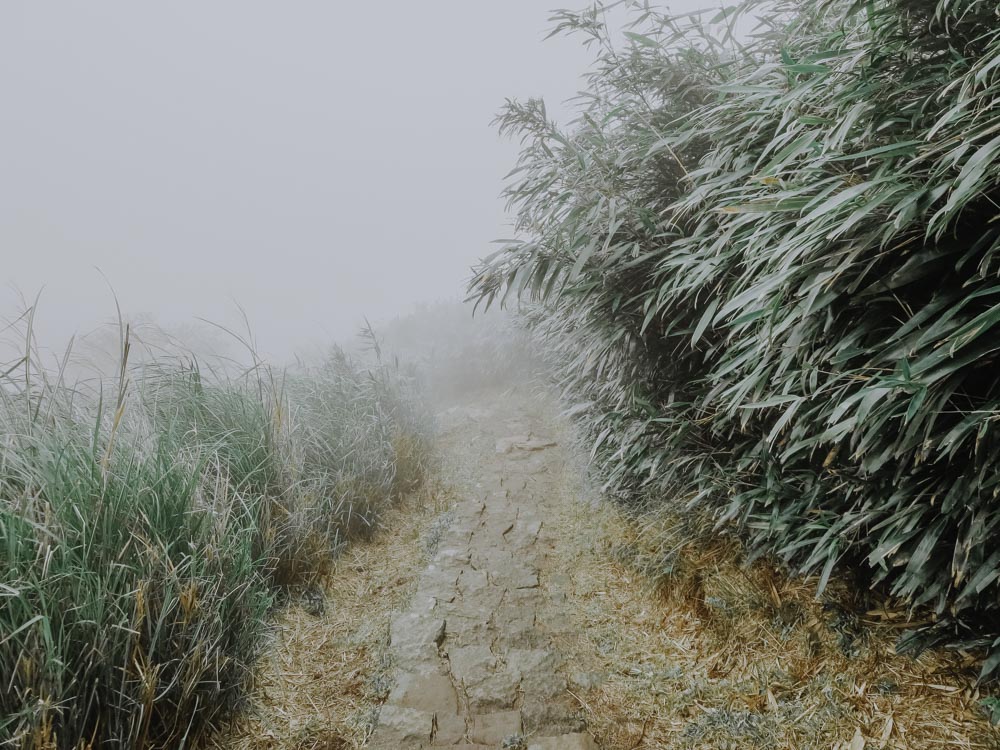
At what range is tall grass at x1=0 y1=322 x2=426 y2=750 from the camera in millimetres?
980

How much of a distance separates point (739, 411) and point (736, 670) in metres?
0.81

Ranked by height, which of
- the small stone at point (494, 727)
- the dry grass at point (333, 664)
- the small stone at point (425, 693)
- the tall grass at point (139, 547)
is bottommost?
the small stone at point (494, 727)

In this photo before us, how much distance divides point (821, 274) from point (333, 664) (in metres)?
1.89

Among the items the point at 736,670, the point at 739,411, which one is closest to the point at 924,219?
the point at 739,411

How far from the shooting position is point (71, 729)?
0.97 m

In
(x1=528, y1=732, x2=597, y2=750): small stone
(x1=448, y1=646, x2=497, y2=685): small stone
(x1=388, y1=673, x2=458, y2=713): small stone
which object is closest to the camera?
(x1=528, y1=732, x2=597, y2=750): small stone

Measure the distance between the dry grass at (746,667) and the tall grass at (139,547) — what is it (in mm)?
1171

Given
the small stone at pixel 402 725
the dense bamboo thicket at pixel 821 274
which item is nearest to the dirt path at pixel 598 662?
the small stone at pixel 402 725

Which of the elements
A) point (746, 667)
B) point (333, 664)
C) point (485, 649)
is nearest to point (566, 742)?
point (485, 649)

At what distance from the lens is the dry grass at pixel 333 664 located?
50.4 inches

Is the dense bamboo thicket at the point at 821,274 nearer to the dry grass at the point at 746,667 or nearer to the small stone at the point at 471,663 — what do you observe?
the dry grass at the point at 746,667

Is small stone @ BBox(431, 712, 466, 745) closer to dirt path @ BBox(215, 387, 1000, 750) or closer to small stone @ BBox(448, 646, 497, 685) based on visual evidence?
dirt path @ BBox(215, 387, 1000, 750)

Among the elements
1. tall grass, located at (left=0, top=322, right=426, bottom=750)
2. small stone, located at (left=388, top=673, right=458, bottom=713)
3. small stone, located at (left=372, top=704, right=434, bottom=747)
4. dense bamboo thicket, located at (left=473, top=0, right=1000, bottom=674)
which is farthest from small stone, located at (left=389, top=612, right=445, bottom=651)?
dense bamboo thicket, located at (left=473, top=0, right=1000, bottom=674)

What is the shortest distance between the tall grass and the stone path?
519mm
